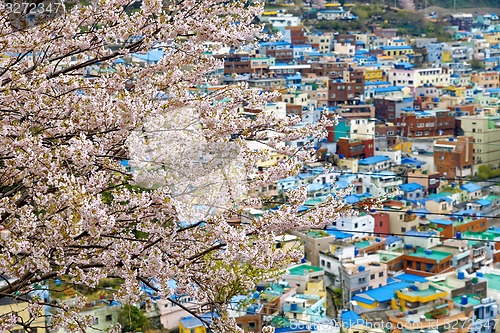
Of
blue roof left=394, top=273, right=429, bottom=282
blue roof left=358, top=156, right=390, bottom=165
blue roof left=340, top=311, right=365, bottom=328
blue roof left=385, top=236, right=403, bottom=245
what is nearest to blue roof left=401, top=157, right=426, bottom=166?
blue roof left=358, top=156, right=390, bottom=165

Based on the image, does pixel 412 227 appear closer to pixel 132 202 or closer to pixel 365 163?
pixel 365 163

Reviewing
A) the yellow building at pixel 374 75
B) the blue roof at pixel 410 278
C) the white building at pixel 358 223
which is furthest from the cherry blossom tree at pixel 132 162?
the yellow building at pixel 374 75

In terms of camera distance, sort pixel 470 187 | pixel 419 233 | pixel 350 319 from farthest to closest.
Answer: pixel 470 187, pixel 419 233, pixel 350 319

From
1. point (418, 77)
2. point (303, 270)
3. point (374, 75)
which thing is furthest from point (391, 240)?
point (418, 77)

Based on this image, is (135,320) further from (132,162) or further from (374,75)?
(374,75)

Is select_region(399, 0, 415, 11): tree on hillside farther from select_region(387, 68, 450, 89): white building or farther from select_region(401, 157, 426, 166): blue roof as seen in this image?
select_region(401, 157, 426, 166): blue roof

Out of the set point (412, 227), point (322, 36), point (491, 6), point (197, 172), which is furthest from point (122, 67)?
point (491, 6)
